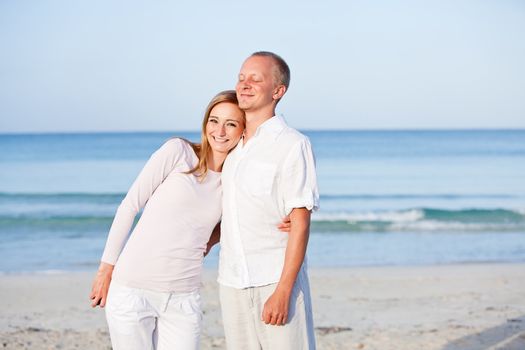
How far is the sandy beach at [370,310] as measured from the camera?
6398 mm

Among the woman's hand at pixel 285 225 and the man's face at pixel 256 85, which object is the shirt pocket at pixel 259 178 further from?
the man's face at pixel 256 85

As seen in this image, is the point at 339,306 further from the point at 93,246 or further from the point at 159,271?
the point at 93,246

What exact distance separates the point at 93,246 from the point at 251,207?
34.6 feet

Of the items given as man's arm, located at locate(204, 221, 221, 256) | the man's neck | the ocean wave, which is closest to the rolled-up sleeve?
the man's neck

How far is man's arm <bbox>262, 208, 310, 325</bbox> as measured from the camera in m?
3.23

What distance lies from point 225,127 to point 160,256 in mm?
698

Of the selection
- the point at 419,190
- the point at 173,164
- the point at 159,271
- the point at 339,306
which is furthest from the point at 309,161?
the point at 419,190

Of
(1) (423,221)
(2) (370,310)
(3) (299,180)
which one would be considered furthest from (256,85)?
(1) (423,221)

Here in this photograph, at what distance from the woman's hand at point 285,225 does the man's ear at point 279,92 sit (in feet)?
1.96

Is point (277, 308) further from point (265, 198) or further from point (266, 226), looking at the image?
point (265, 198)

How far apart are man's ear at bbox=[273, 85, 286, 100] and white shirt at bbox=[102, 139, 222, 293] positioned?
0.53 metres

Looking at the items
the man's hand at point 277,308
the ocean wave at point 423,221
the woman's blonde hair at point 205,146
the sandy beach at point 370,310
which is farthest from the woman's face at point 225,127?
the ocean wave at point 423,221

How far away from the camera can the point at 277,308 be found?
3242mm

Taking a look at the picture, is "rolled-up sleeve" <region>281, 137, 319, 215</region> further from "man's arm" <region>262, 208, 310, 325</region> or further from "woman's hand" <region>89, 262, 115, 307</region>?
"woman's hand" <region>89, 262, 115, 307</region>
